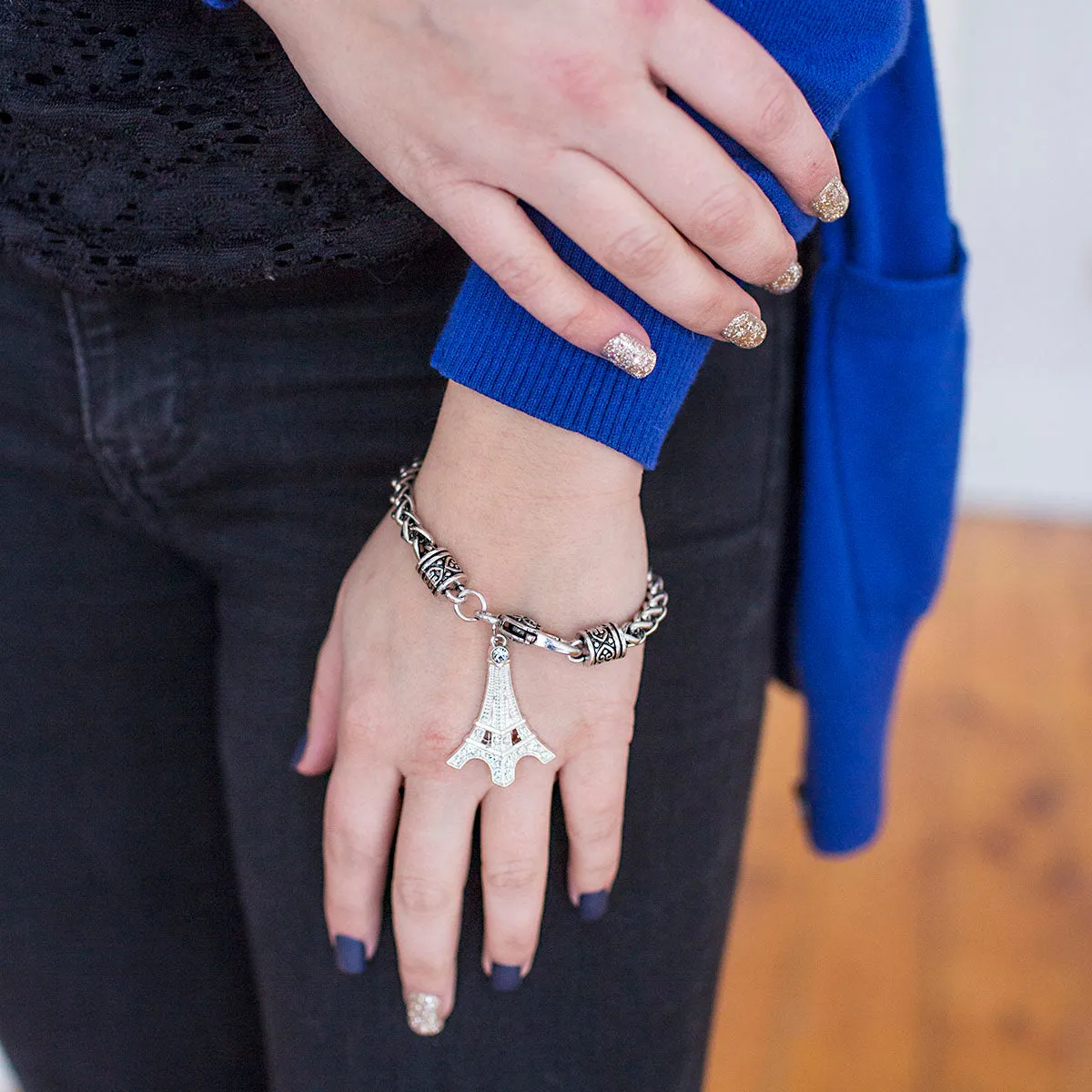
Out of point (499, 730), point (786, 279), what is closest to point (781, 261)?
point (786, 279)

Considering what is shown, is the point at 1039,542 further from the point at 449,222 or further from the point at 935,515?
the point at 449,222

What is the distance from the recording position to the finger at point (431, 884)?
51 centimetres

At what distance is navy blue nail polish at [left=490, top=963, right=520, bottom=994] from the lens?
559 millimetres

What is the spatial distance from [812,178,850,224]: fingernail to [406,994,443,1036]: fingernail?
427 millimetres

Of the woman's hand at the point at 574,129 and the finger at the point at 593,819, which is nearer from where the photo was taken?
the woman's hand at the point at 574,129

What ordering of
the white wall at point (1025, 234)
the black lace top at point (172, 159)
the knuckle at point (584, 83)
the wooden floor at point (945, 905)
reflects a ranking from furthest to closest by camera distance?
the white wall at point (1025, 234) < the wooden floor at point (945, 905) < the black lace top at point (172, 159) < the knuckle at point (584, 83)

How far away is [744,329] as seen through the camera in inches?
19.1

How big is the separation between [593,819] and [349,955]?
0.15 meters

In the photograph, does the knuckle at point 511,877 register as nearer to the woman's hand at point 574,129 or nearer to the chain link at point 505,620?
the chain link at point 505,620

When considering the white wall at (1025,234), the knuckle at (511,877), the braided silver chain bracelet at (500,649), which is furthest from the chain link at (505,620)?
the white wall at (1025,234)

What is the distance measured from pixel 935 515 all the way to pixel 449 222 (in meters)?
0.43

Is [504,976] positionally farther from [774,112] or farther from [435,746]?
[774,112]

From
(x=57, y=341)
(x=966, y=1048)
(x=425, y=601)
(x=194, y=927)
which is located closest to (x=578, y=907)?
(x=425, y=601)

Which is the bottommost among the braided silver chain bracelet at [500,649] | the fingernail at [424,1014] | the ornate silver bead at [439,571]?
the fingernail at [424,1014]
